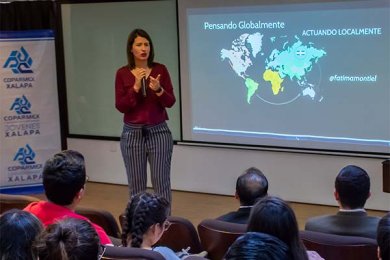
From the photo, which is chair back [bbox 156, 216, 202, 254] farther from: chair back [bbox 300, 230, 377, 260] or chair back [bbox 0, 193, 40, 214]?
chair back [bbox 0, 193, 40, 214]

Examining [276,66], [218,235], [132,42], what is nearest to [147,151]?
[132,42]

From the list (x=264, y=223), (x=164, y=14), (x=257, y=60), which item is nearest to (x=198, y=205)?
(x=257, y=60)

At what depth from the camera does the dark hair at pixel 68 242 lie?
184 centimetres

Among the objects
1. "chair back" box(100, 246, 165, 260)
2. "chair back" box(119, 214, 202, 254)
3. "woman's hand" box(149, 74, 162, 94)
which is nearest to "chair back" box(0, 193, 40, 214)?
"chair back" box(119, 214, 202, 254)

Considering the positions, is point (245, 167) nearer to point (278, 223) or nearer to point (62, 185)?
point (62, 185)

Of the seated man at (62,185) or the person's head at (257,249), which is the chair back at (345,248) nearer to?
the seated man at (62,185)

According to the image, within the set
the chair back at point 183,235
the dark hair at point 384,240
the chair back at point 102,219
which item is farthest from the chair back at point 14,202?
the dark hair at point 384,240

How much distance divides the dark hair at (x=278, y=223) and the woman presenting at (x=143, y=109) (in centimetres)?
262

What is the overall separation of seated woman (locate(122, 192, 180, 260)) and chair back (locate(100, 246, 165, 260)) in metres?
0.18

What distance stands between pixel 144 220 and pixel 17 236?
616mm

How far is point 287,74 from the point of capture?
232 inches

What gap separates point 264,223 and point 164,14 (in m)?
4.60

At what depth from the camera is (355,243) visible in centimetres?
269

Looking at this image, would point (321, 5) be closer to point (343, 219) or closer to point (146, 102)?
point (146, 102)
